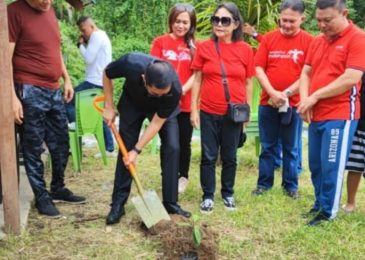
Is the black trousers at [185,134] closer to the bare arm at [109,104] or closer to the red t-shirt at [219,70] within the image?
the red t-shirt at [219,70]

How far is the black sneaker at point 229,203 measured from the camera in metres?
4.35

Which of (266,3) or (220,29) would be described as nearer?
(220,29)

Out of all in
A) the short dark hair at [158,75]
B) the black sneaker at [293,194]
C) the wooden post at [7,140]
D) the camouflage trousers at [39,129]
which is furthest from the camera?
the black sneaker at [293,194]

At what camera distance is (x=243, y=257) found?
11.4ft

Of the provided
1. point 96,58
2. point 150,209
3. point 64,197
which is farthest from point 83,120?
point 150,209

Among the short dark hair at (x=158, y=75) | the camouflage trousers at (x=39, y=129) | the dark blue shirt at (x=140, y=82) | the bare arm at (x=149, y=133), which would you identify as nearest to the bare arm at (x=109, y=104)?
the dark blue shirt at (x=140, y=82)

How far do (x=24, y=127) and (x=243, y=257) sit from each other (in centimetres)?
192

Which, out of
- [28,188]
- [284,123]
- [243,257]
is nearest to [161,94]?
[243,257]

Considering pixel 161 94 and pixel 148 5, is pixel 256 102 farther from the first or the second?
pixel 148 5

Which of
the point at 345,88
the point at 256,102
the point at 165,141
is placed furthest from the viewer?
the point at 256,102

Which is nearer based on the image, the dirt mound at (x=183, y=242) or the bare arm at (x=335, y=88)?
the dirt mound at (x=183, y=242)

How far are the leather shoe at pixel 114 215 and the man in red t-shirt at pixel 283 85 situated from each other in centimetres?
146

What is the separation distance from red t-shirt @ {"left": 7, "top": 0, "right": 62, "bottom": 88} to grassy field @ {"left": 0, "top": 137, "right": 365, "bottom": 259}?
3.78 ft

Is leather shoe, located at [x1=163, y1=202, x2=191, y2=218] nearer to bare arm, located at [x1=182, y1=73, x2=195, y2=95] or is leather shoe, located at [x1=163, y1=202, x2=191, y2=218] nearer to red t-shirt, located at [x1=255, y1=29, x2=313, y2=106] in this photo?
bare arm, located at [x1=182, y1=73, x2=195, y2=95]
